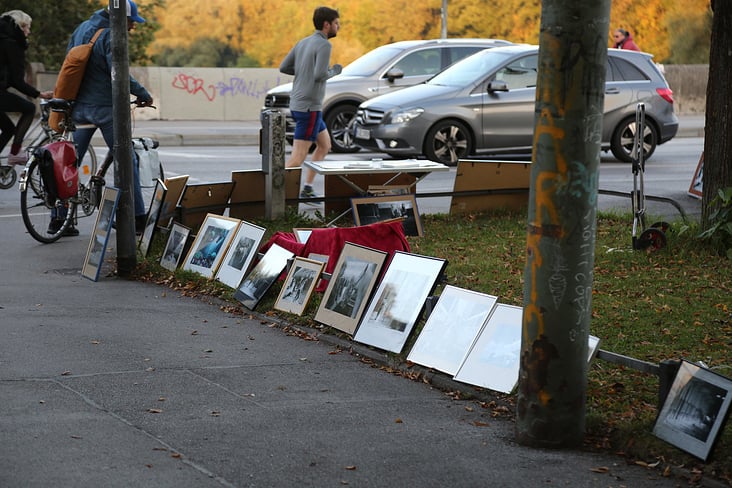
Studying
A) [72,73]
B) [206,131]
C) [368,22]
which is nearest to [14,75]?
[72,73]

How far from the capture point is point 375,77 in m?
19.3

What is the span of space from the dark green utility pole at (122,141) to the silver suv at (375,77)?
10328mm

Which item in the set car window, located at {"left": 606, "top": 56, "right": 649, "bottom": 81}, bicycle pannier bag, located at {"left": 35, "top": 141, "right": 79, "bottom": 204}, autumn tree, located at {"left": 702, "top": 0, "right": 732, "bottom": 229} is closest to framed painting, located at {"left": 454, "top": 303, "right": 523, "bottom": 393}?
autumn tree, located at {"left": 702, "top": 0, "right": 732, "bottom": 229}

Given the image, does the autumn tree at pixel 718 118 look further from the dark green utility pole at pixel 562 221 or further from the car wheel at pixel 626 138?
the car wheel at pixel 626 138

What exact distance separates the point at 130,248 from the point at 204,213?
1.44 meters

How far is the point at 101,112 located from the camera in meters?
9.77

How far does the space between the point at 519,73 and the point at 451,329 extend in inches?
429

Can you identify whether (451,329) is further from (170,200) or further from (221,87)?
(221,87)

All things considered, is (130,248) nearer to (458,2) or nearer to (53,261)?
(53,261)

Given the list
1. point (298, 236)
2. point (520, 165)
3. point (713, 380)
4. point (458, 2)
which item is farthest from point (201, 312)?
point (458, 2)

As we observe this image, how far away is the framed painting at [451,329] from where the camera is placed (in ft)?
19.6

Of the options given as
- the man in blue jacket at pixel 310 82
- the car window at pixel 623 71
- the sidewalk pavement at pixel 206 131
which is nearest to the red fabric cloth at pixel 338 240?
the man in blue jacket at pixel 310 82

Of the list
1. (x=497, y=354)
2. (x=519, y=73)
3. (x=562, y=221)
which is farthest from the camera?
(x=519, y=73)

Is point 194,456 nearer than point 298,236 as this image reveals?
Yes
